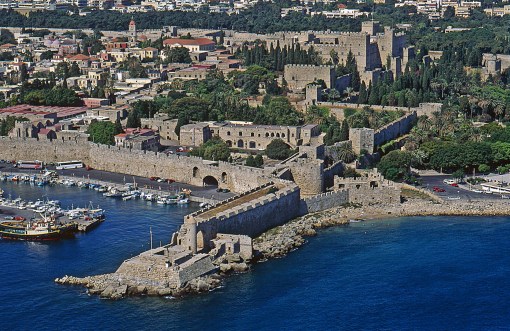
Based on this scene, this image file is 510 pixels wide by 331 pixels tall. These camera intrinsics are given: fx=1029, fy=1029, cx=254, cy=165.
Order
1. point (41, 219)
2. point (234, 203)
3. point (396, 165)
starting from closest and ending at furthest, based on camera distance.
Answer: point (234, 203) < point (41, 219) < point (396, 165)

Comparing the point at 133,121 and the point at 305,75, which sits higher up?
the point at 305,75

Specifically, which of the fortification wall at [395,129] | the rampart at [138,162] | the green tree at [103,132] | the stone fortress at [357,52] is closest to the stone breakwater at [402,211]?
the rampart at [138,162]

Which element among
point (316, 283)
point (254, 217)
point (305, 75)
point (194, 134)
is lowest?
point (316, 283)

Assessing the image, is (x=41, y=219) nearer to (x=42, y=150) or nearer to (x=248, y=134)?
(x=42, y=150)

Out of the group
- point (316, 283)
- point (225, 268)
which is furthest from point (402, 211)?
point (225, 268)

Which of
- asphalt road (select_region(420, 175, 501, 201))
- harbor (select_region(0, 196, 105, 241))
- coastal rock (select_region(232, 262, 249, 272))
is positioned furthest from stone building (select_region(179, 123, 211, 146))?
coastal rock (select_region(232, 262, 249, 272))

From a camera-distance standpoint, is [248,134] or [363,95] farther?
[363,95]

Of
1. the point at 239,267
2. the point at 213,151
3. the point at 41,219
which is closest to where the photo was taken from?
the point at 239,267

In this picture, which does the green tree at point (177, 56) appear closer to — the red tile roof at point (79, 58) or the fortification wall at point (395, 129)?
the red tile roof at point (79, 58)
